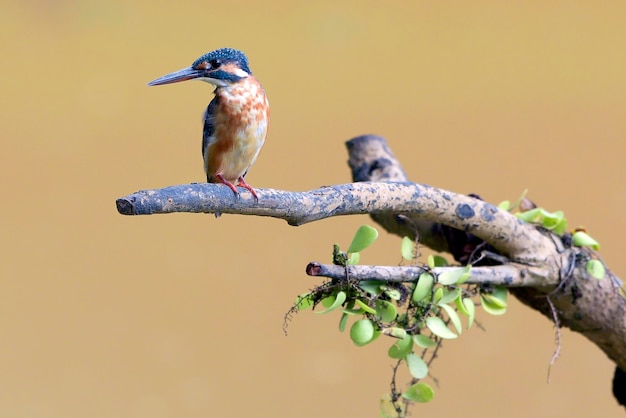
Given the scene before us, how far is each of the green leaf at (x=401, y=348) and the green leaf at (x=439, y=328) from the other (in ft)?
0.20

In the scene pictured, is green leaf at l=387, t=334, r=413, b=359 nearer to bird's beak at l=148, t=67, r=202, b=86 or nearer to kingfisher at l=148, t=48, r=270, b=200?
kingfisher at l=148, t=48, r=270, b=200

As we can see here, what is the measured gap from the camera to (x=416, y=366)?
1.92 meters

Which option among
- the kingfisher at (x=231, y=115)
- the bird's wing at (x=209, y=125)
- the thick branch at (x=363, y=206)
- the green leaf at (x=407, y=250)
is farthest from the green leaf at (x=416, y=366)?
the bird's wing at (x=209, y=125)

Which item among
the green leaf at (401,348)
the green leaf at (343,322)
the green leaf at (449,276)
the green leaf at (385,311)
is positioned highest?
the green leaf at (449,276)

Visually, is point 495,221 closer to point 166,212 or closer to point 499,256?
point 499,256

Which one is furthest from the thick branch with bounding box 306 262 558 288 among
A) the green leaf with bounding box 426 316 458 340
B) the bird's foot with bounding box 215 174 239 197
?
the bird's foot with bounding box 215 174 239 197

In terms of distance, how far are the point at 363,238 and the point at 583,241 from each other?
814mm

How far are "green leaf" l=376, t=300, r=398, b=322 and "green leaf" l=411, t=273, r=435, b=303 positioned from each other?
7cm

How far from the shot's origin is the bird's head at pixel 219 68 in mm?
1725

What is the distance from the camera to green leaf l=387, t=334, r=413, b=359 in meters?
1.92

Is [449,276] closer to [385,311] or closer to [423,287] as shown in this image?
[423,287]

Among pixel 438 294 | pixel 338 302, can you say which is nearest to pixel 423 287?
pixel 438 294

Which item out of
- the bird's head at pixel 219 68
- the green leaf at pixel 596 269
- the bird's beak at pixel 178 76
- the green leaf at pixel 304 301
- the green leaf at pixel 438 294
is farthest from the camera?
the green leaf at pixel 596 269

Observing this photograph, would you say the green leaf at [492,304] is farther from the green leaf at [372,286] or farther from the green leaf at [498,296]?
the green leaf at [372,286]
